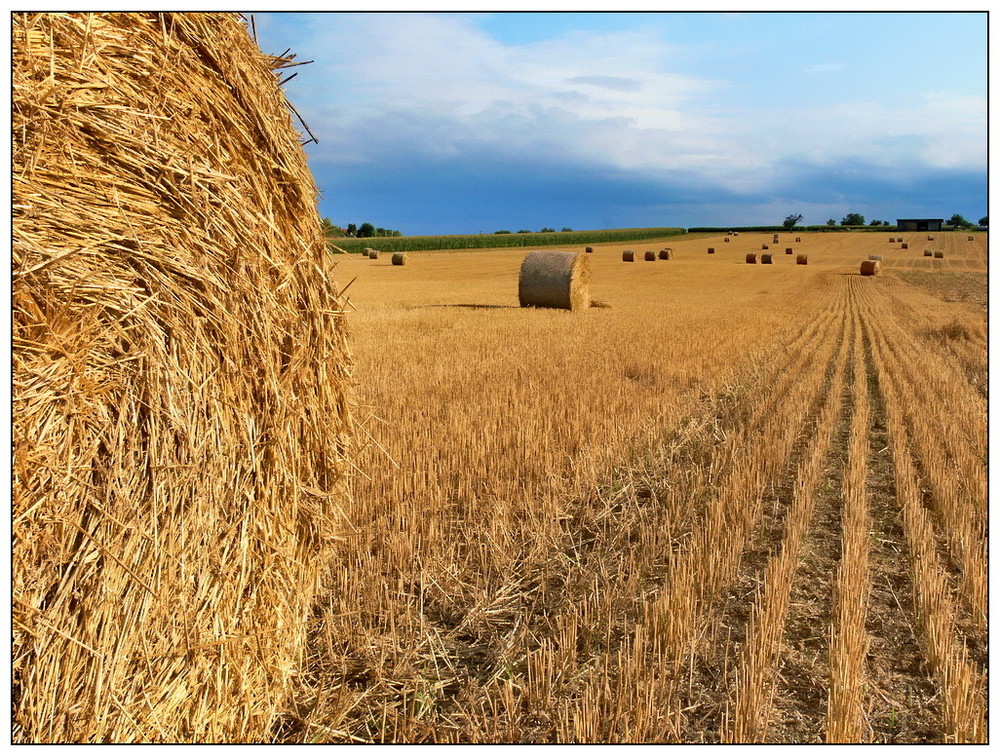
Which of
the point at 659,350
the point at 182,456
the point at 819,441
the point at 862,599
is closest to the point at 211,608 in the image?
the point at 182,456

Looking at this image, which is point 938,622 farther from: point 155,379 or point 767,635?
point 155,379

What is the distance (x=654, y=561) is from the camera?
13.1 feet

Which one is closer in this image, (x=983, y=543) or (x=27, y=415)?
(x=27, y=415)

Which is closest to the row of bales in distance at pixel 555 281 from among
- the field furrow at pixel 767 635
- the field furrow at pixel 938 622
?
the field furrow at pixel 938 622

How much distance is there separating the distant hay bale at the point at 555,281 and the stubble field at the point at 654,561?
29.8ft

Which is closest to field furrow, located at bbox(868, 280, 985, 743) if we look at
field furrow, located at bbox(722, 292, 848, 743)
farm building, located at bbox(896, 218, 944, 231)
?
field furrow, located at bbox(722, 292, 848, 743)

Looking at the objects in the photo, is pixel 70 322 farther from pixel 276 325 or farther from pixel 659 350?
pixel 659 350

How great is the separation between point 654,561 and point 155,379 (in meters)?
2.75

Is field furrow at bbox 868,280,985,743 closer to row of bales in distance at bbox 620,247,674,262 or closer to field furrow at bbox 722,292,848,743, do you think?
field furrow at bbox 722,292,848,743

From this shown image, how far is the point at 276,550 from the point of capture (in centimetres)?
285

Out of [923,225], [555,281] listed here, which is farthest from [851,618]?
[923,225]

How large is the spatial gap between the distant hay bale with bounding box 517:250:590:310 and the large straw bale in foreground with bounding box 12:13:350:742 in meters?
15.7

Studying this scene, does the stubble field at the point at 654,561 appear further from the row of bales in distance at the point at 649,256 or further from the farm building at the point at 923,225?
the farm building at the point at 923,225

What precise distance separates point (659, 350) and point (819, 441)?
15.7ft
